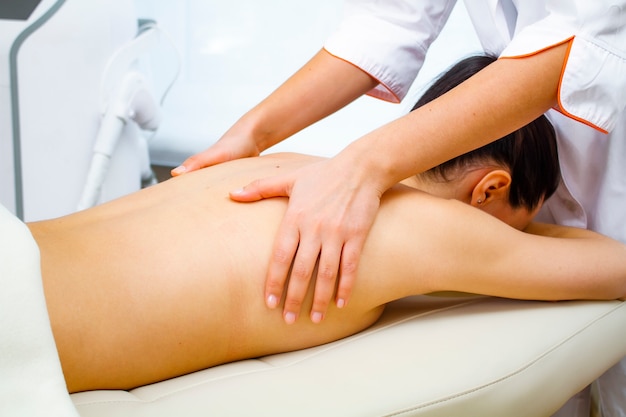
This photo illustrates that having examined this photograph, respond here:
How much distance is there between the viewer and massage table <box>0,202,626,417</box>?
0.72 metres

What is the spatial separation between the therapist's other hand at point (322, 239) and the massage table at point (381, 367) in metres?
0.08

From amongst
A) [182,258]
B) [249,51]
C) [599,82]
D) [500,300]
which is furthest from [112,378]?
[249,51]

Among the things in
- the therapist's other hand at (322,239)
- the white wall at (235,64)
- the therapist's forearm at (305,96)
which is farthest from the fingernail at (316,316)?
the white wall at (235,64)

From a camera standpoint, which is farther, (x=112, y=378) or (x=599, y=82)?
(x=599, y=82)

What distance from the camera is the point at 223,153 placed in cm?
138

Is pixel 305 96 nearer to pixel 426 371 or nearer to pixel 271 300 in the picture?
pixel 271 300

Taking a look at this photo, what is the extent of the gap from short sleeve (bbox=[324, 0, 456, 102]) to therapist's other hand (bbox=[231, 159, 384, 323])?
452 millimetres

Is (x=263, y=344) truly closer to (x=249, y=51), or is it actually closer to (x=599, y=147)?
(x=599, y=147)

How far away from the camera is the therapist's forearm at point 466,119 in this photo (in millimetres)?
1062

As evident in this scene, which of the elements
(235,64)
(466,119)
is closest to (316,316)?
(466,119)

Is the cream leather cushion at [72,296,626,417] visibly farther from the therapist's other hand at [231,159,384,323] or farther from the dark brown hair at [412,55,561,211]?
the dark brown hair at [412,55,561,211]

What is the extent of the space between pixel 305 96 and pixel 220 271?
547 mm

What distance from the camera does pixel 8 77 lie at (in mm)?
1718

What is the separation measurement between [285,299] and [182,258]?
151mm
